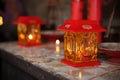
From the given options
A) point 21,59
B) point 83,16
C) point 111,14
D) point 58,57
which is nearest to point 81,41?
point 58,57

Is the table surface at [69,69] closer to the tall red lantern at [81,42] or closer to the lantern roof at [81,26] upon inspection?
the tall red lantern at [81,42]

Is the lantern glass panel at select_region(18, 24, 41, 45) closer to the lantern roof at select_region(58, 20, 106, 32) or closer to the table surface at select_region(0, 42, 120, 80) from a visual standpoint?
the table surface at select_region(0, 42, 120, 80)

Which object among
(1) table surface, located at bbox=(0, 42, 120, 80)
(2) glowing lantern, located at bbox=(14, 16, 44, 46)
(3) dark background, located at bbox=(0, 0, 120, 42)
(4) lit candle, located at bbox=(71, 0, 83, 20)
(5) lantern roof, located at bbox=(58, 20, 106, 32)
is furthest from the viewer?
(3) dark background, located at bbox=(0, 0, 120, 42)

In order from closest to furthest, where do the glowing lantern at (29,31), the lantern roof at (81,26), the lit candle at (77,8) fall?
the lantern roof at (81,26) < the lit candle at (77,8) < the glowing lantern at (29,31)

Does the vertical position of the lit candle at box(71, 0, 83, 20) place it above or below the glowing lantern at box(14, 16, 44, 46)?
above

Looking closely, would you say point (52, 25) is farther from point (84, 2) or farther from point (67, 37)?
point (67, 37)

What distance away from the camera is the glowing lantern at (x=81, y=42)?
5.13ft

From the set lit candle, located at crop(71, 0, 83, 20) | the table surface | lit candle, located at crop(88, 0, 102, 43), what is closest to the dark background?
lit candle, located at crop(71, 0, 83, 20)

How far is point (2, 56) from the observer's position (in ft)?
7.55

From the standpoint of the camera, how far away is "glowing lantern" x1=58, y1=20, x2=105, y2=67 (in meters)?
1.56

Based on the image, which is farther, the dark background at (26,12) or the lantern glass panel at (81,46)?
the dark background at (26,12)

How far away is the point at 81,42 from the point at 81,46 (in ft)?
0.09

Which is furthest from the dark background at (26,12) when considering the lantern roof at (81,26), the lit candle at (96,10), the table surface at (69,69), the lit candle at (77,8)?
the lantern roof at (81,26)

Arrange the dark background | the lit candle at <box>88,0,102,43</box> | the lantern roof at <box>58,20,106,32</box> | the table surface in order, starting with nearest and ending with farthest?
the table surface → the lantern roof at <box>58,20,106,32</box> → the lit candle at <box>88,0,102,43</box> → the dark background
